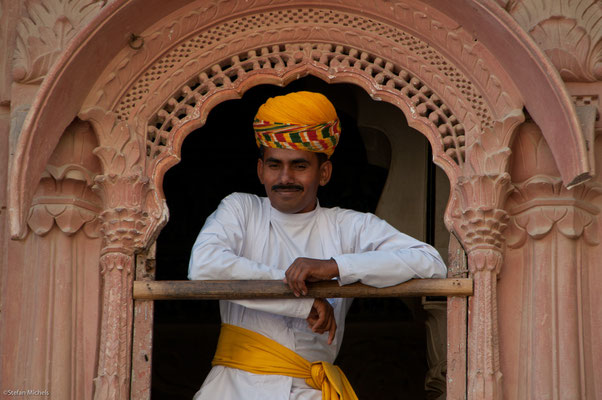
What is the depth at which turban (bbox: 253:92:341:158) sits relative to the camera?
5098 millimetres

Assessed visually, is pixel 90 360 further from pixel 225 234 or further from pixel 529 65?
pixel 529 65

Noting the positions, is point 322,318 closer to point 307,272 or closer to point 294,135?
point 307,272

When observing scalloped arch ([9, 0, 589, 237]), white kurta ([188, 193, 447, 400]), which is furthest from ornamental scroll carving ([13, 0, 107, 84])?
white kurta ([188, 193, 447, 400])

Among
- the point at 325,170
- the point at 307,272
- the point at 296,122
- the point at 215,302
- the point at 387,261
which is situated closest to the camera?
the point at 307,272

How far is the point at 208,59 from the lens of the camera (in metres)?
5.14

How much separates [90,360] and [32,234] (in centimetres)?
57

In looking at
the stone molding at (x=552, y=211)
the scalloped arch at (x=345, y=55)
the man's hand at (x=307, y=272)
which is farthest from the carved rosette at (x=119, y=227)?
the stone molding at (x=552, y=211)

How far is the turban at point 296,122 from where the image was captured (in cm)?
510

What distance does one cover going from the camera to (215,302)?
7.10 meters

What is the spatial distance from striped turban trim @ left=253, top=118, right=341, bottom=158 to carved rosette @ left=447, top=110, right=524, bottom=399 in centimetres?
61

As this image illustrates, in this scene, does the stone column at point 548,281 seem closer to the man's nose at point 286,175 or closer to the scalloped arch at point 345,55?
the scalloped arch at point 345,55

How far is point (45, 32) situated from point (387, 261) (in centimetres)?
173

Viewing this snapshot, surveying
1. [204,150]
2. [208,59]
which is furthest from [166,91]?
[204,150]

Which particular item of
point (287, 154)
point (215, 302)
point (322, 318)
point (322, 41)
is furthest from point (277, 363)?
point (215, 302)
